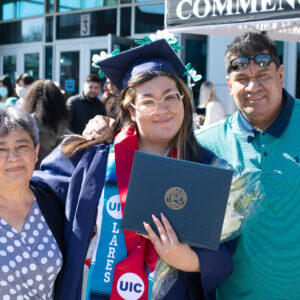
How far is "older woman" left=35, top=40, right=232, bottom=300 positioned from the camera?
2.12 meters

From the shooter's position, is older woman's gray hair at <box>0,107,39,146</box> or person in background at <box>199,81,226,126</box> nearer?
older woman's gray hair at <box>0,107,39,146</box>

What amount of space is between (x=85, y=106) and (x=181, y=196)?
5.08 meters

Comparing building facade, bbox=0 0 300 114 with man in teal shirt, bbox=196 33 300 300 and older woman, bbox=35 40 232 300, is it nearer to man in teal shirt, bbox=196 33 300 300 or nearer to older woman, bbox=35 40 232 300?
man in teal shirt, bbox=196 33 300 300

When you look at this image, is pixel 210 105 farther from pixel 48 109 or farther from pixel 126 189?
pixel 126 189

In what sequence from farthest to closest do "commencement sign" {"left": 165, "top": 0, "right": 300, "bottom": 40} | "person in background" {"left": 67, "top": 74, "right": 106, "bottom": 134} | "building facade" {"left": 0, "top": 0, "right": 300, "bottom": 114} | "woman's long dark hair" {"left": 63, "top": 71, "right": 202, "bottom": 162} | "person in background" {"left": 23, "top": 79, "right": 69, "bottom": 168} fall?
"building facade" {"left": 0, "top": 0, "right": 300, "bottom": 114} → "person in background" {"left": 67, "top": 74, "right": 106, "bottom": 134} → "person in background" {"left": 23, "top": 79, "right": 69, "bottom": 168} → "commencement sign" {"left": 165, "top": 0, "right": 300, "bottom": 40} → "woman's long dark hair" {"left": 63, "top": 71, "right": 202, "bottom": 162}

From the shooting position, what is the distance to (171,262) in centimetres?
200

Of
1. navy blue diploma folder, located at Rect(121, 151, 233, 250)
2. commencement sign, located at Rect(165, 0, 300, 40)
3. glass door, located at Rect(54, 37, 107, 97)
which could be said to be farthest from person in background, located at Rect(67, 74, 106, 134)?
navy blue diploma folder, located at Rect(121, 151, 233, 250)

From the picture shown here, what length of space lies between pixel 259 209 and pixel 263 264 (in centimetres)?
29

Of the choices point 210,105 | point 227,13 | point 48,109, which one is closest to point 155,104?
point 227,13

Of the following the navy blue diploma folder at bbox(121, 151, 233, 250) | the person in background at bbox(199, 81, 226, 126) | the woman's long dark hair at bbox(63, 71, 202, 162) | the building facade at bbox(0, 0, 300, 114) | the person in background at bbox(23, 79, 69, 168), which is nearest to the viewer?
the navy blue diploma folder at bbox(121, 151, 233, 250)

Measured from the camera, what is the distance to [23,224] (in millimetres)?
2111

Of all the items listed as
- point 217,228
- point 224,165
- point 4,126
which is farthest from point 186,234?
point 4,126

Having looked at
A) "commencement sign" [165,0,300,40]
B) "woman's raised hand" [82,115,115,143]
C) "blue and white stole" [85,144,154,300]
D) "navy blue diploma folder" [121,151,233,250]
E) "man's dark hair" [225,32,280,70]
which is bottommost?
"blue and white stole" [85,144,154,300]

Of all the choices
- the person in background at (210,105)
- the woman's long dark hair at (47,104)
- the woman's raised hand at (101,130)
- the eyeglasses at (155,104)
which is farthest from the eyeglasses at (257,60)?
the person in background at (210,105)
